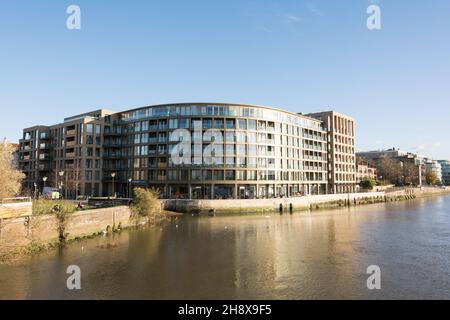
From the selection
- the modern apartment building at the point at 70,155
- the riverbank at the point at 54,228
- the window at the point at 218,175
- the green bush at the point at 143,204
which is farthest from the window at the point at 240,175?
the modern apartment building at the point at 70,155

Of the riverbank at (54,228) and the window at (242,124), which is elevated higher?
the window at (242,124)

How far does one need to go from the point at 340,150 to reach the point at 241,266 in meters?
96.9

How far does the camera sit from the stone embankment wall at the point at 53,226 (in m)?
30.7

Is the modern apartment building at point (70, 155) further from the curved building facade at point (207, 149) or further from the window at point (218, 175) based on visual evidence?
the window at point (218, 175)

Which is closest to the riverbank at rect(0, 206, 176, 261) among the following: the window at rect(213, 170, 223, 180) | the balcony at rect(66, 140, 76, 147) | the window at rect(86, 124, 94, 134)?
the window at rect(213, 170, 223, 180)

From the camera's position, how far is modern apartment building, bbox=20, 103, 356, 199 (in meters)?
80.2

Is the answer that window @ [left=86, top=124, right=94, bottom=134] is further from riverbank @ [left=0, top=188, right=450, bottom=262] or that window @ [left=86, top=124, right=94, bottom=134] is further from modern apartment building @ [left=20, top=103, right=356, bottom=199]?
riverbank @ [left=0, top=188, right=450, bottom=262]

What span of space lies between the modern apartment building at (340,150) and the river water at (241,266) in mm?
64979

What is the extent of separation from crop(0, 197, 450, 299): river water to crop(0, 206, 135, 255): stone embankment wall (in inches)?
83.7

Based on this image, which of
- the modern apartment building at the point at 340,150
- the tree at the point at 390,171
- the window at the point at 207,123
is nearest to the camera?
the window at the point at 207,123

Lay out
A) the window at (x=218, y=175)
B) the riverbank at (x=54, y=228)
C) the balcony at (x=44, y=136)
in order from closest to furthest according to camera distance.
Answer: the riverbank at (x=54, y=228)
the window at (x=218, y=175)
the balcony at (x=44, y=136)

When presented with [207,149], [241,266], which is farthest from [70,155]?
[241,266]

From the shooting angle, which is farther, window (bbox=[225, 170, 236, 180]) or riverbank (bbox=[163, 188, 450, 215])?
window (bbox=[225, 170, 236, 180])
